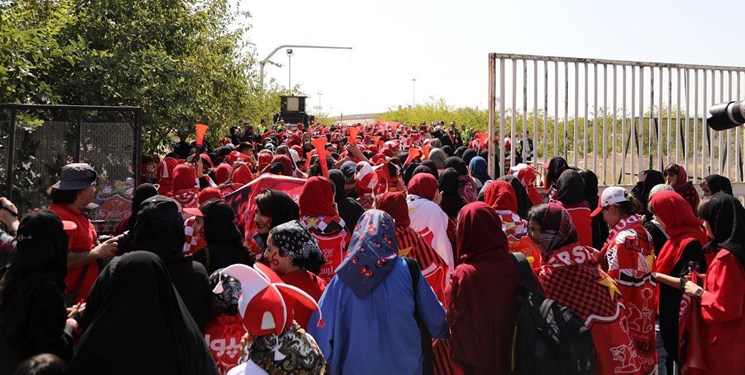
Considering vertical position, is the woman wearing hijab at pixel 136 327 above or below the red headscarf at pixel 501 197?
below

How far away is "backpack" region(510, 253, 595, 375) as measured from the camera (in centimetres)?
468

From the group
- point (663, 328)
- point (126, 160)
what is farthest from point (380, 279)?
point (126, 160)

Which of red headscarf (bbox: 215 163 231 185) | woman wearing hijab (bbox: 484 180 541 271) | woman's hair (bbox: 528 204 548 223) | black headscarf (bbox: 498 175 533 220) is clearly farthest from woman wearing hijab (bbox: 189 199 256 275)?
red headscarf (bbox: 215 163 231 185)

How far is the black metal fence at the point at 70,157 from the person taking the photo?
8062 millimetres

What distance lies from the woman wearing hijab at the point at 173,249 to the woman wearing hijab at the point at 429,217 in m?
2.81

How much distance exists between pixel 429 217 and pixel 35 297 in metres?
3.77

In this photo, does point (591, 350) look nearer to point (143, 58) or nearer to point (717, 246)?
point (717, 246)

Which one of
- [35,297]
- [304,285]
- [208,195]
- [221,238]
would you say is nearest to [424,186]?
[208,195]

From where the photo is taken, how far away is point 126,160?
853cm

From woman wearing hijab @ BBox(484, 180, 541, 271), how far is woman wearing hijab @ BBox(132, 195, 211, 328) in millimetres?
3359

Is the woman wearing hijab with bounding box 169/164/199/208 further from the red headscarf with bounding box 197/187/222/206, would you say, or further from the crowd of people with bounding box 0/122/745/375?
the crowd of people with bounding box 0/122/745/375

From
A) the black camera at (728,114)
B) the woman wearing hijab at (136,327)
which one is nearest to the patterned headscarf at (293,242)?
the woman wearing hijab at (136,327)

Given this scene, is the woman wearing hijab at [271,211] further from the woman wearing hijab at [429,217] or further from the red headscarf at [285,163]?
the red headscarf at [285,163]

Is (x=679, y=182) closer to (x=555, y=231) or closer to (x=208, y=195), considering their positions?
(x=555, y=231)
